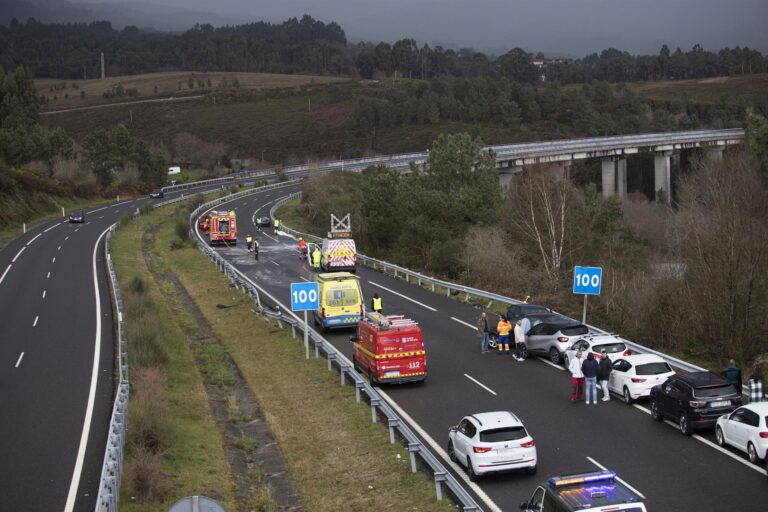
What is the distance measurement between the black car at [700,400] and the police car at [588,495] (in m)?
6.99

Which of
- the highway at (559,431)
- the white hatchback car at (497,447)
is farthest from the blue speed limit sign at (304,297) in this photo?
the white hatchback car at (497,447)

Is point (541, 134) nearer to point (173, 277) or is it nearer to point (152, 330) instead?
point (173, 277)

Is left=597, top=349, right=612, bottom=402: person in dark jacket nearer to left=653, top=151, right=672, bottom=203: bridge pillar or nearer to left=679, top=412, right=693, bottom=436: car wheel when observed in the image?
left=679, top=412, right=693, bottom=436: car wheel

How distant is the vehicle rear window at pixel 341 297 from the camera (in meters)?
33.9

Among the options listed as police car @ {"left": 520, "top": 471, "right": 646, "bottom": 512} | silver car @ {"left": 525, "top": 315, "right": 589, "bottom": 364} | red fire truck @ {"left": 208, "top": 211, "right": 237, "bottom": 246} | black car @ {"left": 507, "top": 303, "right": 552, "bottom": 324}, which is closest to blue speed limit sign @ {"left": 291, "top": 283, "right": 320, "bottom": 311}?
silver car @ {"left": 525, "top": 315, "right": 589, "bottom": 364}

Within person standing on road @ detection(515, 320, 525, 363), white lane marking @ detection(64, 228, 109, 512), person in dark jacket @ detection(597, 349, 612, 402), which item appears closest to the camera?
white lane marking @ detection(64, 228, 109, 512)

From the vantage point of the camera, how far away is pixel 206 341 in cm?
3684

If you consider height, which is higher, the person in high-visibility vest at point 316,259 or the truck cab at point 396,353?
the truck cab at point 396,353

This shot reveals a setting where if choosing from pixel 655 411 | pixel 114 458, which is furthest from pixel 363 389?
pixel 114 458

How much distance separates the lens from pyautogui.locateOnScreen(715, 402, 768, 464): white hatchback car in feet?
57.6

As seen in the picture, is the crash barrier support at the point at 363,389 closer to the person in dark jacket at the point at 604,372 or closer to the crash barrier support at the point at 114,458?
the person in dark jacket at the point at 604,372

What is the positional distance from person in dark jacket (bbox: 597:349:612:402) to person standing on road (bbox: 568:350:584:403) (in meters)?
0.50

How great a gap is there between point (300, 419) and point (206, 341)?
522 inches

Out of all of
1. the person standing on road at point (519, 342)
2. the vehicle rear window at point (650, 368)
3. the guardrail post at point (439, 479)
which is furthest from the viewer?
the person standing on road at point (519, 342)
